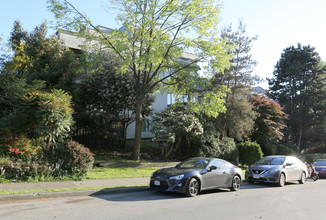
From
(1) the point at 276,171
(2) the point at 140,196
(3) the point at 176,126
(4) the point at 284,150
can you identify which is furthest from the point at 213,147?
(4) the point at 284,150

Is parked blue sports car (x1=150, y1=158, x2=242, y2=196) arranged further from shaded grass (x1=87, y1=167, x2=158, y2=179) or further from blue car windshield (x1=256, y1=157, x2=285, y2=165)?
shaded grass (x1=87, y1=167, x2=158, y2=179)

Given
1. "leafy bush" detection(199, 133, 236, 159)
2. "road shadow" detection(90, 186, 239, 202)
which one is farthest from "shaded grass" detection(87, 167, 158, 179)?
"leafy bush" detection(199, 133, 236, 159)

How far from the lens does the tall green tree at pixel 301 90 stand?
32.0 meters

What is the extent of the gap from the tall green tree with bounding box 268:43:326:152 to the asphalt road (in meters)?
26.3

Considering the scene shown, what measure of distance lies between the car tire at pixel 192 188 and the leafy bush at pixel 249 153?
12.6m

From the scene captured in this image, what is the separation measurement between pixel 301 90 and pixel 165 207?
3226cm

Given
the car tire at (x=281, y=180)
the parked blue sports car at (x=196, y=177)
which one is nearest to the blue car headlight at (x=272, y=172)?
the car tire at (x=281, y=180)

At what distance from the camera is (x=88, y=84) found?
1734 cm

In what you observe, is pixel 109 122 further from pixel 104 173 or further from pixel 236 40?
pixel 236 40

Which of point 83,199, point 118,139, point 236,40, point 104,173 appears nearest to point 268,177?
point 104,173

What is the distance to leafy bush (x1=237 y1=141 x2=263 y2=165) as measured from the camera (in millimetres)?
20141

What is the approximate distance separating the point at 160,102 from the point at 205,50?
11.4 meters

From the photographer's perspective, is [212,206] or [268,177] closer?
[212,206]

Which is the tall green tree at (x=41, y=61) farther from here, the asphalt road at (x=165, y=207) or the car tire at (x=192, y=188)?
the car tire at (x=192, y=188)
